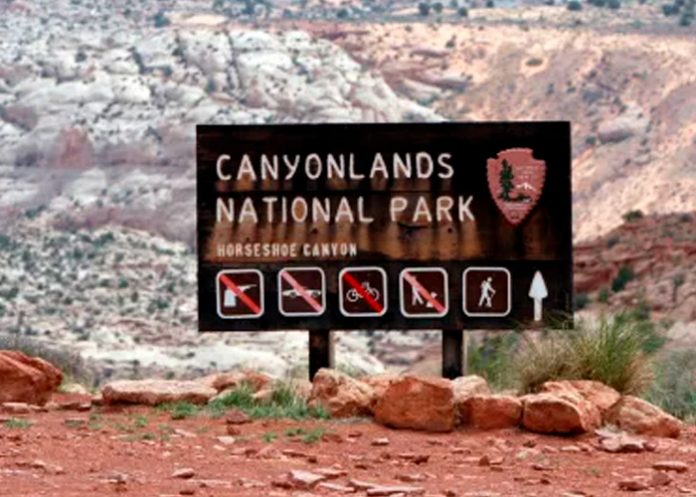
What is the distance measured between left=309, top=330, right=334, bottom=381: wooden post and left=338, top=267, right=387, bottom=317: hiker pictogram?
341 mm

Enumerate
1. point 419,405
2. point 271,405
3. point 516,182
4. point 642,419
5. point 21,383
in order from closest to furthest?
point 419,405 < point 642,419 < point 271,405 < point 21,383 < point 516,182

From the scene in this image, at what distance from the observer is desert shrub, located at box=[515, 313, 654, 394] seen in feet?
45.5

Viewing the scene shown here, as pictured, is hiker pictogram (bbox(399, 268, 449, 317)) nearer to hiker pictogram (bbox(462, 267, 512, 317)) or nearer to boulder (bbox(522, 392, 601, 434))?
hiker pictogram (bbox(462, 267, 512, 317))

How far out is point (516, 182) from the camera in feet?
49.0

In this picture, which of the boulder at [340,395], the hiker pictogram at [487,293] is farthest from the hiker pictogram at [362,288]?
the boulder at [340,395]

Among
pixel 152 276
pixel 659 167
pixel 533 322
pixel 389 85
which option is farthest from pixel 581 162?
pixel 533 322

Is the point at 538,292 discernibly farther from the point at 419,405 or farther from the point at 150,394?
the point at 150,394

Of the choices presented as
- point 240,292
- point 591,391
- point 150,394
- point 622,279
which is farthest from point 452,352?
point 622,279

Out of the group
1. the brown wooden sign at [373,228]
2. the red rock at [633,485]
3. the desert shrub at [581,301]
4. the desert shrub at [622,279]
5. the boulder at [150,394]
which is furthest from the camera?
the desert shrub at [622,279]

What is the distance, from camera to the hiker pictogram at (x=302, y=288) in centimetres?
1512

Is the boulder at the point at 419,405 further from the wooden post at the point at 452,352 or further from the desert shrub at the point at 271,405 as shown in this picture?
the wooden post at the point at 452,352

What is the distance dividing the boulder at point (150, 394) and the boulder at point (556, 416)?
2.57 meters

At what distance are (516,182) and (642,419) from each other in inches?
110

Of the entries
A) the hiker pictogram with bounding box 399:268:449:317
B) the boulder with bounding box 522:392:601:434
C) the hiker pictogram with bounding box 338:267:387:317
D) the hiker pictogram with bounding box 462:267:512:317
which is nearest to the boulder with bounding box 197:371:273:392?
the hiker pictogram with bounding box 338:267:387:317
